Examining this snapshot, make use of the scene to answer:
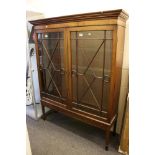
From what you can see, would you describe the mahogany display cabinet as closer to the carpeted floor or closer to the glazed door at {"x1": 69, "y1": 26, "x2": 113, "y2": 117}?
the glazed door at {"x1": 69, "y1": 26, "x2": 113, "y2": 117}

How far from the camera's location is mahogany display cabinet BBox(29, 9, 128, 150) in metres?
1.42

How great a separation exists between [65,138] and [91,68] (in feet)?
3.55

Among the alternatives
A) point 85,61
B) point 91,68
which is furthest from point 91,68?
point 85,61

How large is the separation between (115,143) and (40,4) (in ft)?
8.13

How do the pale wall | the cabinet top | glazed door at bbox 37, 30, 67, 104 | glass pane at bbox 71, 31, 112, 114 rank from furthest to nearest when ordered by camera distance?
glazed door at bbox 37, 30, 67, 104 → the pale wall → glass pane at bbox 71, 31, 112, 114 → the cabinet top

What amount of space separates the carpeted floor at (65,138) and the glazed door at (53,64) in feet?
1.59

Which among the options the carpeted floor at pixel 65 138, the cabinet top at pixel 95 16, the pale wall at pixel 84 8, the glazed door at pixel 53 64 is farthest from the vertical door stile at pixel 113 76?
the glazed door at pixel 53 64

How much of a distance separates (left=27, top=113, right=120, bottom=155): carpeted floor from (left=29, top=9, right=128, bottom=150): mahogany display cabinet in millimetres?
194

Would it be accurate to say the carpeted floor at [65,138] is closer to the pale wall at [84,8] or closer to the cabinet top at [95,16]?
the pale wall at [84,8]

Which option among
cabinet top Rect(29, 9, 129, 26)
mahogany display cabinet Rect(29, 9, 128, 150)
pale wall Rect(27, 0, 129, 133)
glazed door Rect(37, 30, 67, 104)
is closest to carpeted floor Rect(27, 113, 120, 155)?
mahogany display cabinet Rect(29, 9, 128, 150)

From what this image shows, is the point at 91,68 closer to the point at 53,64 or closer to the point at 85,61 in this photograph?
the point at 85,61
